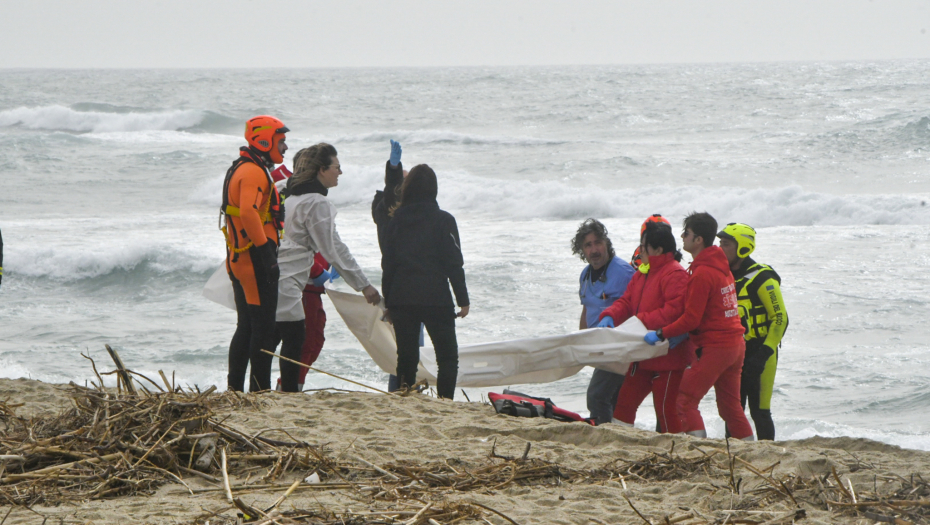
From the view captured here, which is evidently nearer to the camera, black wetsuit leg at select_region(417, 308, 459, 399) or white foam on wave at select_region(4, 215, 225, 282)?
black wetsuit leg at select_region(417, 308, 459, 399)

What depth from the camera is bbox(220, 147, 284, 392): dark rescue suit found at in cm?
483

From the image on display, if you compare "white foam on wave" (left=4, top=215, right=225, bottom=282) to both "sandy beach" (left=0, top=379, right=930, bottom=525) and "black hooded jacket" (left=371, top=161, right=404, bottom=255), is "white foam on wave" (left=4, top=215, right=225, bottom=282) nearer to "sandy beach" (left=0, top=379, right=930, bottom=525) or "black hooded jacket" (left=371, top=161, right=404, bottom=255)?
"black hooded jacket" (left=371, top=161, right=404, bottom=255)

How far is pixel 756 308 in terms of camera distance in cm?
550

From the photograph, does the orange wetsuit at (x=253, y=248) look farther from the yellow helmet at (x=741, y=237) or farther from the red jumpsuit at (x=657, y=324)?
the yellow helmet at (x=741, y=237)

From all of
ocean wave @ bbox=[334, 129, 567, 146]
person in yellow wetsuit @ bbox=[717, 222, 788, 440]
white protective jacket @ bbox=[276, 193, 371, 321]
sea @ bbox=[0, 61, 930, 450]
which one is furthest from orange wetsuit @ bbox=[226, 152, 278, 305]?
ocean wave @ bbox=[334, 129, 567, 146]

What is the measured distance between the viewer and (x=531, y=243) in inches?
630

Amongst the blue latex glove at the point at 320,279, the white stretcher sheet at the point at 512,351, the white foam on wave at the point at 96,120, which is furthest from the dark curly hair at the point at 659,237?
the white foam on wave at the point at 96,120

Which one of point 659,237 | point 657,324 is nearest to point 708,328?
point 657,324

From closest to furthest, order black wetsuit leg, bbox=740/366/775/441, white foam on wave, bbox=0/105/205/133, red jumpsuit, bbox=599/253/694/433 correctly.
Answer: red jumpsuit, bbox=599/253/694/433 → black wetsuit leg, bbox=740/366/775/441 → white foam on wave, bbox=0/105/205/133

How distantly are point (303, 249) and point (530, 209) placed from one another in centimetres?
1588

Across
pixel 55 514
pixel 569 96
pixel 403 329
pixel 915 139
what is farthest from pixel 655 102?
pixel 55 514

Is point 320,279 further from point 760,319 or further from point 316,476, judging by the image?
point 760,319

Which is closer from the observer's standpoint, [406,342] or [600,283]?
[406,342]

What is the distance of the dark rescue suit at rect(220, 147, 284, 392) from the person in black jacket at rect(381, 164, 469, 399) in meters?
0.69
